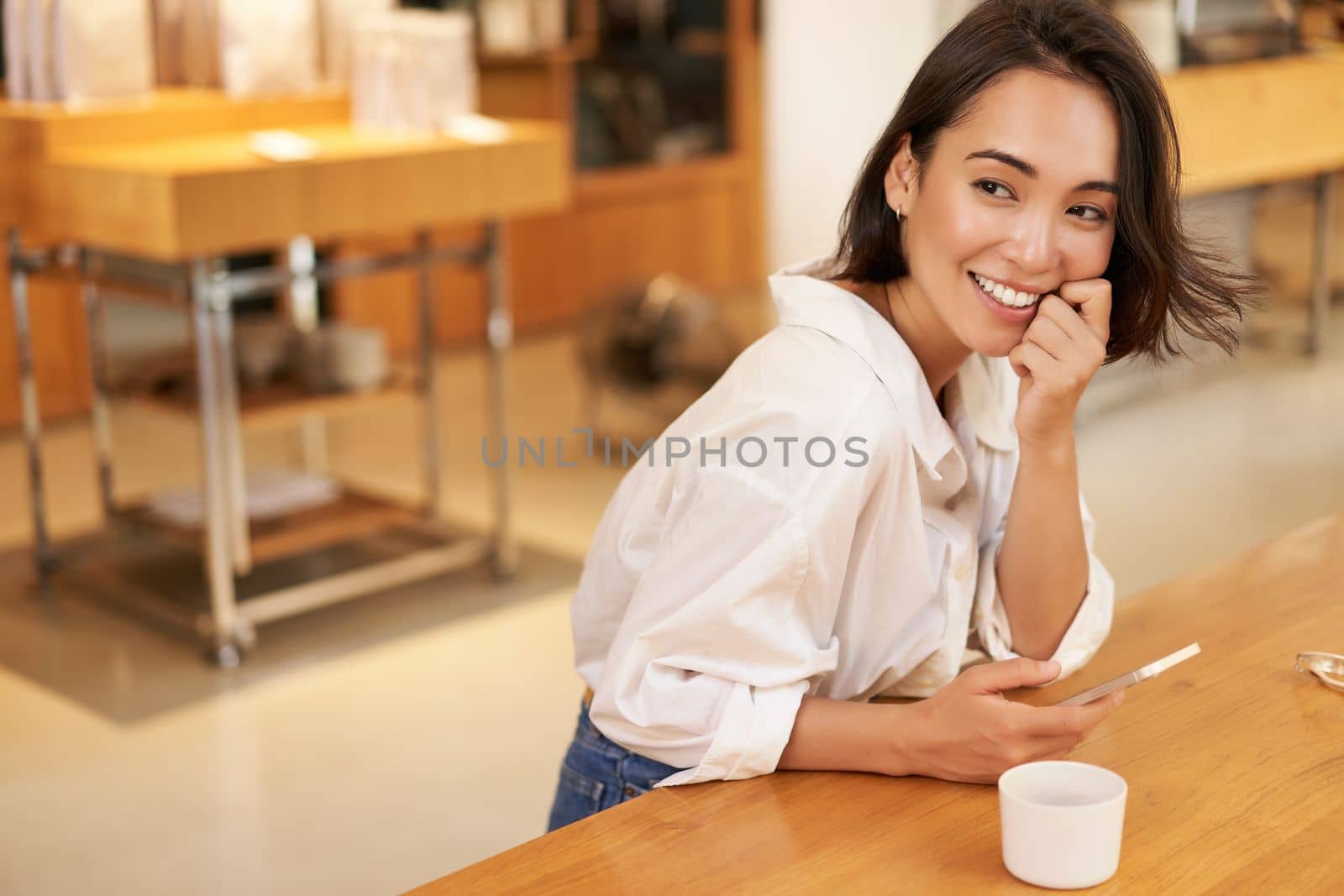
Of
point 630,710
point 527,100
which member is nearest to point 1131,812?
point 630,710

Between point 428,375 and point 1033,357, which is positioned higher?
point 1033,357

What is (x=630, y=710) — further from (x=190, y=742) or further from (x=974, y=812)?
(x=190, y=742)

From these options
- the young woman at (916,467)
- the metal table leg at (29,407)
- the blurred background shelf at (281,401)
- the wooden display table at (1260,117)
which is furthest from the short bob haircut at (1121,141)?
the wooden display table at (1260,117)

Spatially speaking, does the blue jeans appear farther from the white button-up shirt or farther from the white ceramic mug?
the white ceramic mug

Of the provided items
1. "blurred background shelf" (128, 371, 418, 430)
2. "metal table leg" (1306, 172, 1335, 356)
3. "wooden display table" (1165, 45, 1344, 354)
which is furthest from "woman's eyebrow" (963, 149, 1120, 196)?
"metal table leg" (1306, 172, 1335, 356)

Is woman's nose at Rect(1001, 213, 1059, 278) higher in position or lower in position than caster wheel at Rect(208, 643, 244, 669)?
higher

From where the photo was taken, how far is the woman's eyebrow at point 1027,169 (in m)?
1.10

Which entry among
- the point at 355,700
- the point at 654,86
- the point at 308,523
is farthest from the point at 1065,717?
the point at 654,86

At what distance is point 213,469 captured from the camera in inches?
118

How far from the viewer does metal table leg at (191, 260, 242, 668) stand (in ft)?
9.52

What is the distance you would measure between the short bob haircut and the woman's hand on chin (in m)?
0.05

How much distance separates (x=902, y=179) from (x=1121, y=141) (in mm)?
177

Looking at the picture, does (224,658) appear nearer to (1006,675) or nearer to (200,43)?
(200,43)

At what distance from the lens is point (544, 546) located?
375cm
